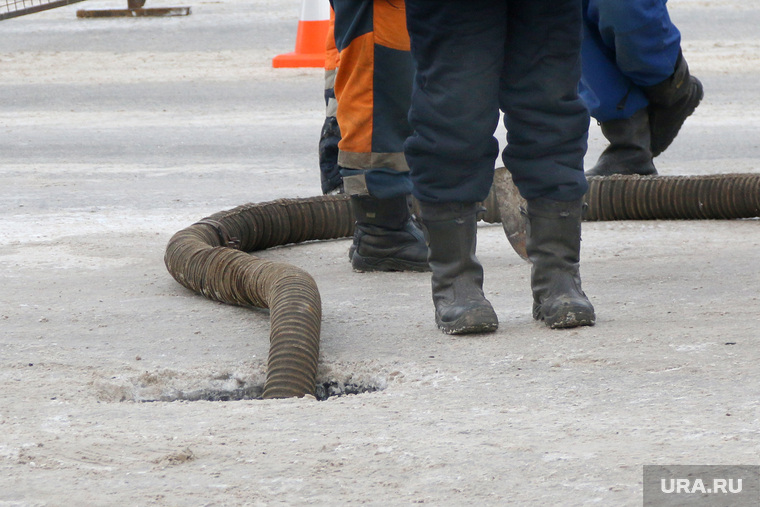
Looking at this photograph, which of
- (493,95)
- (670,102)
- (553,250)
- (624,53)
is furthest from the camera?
(670,102)

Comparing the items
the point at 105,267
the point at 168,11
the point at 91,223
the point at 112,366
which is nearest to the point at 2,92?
the point at 168,11

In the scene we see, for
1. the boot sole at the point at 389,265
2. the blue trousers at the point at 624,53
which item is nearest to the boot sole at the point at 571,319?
the boot sole at the point at 389,265

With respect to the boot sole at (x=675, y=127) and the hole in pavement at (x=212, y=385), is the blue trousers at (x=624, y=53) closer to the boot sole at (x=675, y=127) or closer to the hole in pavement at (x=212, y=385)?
the boot sole at (x=675, y=127)

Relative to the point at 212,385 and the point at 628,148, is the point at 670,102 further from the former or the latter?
the point at 212,385

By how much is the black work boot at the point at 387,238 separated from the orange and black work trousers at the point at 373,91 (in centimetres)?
6

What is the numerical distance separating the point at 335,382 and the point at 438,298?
440mm

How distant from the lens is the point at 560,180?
2.61 meters

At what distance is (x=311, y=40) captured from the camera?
823cm

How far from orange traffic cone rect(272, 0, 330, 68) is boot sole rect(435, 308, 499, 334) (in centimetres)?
579

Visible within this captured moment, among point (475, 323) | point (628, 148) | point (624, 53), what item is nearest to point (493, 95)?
point (475, 323)

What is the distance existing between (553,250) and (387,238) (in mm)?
828

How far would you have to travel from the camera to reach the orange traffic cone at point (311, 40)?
8.02m

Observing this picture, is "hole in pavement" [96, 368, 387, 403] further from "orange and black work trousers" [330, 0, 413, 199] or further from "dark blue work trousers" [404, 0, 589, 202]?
"orange and black work trousers" [330, 0, 413, 199]

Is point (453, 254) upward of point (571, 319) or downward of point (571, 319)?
upward
